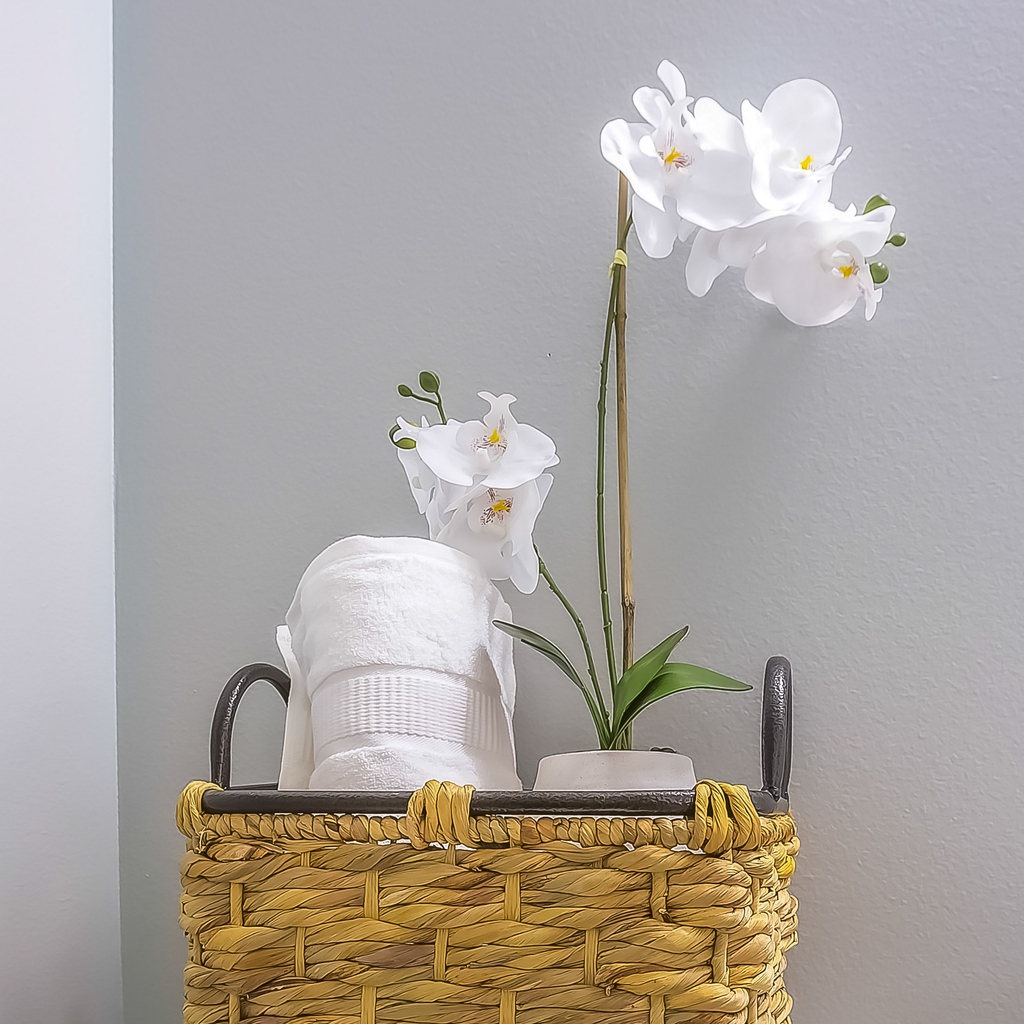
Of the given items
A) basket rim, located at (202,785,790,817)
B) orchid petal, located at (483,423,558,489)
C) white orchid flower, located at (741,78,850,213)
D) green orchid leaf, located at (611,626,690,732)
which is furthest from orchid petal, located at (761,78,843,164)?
basket rim, located at (202,785,790,817)

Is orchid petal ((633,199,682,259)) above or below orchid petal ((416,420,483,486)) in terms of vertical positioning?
above

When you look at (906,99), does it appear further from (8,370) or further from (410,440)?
(8,370)

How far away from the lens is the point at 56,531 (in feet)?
3.54

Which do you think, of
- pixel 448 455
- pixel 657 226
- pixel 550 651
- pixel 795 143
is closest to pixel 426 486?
pixel 448 455

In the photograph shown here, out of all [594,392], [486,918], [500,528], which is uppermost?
[594,392]

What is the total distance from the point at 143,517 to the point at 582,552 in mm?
503

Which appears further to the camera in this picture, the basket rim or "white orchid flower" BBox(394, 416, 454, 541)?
"white orchid flower" BBox(394, 416, 454, 541)

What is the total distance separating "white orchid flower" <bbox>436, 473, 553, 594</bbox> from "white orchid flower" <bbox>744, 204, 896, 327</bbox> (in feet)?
0.88

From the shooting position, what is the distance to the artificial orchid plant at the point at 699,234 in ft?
2.77

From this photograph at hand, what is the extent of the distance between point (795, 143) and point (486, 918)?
66 centimetres

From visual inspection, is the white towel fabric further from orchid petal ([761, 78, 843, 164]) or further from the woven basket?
orchid petal ([761, 78, 843, 164])

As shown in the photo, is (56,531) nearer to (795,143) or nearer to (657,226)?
(657,226)

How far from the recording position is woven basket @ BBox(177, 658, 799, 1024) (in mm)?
648

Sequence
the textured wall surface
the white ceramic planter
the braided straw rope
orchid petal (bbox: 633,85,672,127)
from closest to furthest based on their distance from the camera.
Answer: the braided straw rope, the white ceramic planter, orchid petal (bbox: 633,85,672,127), the textured wall surface
